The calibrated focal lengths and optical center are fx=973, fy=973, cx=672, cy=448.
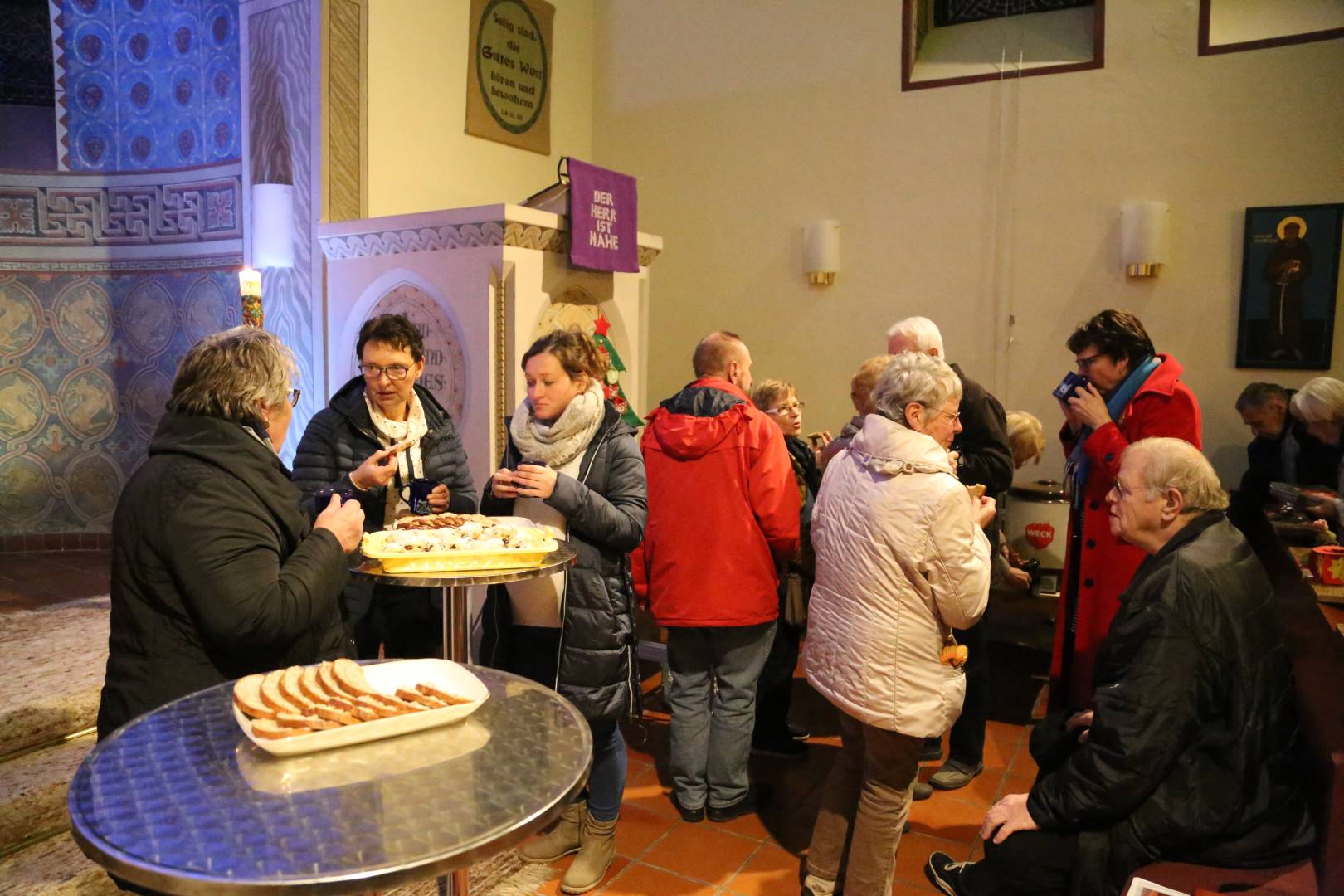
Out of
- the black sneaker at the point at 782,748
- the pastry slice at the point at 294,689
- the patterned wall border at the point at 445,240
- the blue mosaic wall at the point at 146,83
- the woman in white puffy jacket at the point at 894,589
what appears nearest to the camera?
the pastry slice at the point at 294,689

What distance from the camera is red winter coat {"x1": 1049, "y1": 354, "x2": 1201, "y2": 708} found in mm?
3271

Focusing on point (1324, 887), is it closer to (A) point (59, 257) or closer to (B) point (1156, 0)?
(B) point (1156, 0)

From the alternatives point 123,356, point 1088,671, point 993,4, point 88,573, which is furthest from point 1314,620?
point 123,356

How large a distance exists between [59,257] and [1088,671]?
20.2 feet

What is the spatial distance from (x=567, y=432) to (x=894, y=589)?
1.06 m

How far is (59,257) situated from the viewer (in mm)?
6012

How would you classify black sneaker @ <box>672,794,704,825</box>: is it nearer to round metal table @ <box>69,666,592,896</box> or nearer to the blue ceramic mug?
the blue ceramic mug

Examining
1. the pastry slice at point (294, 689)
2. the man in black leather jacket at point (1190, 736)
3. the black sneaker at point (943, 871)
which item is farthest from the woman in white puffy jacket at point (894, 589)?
the pastry slice at point (294, 689)

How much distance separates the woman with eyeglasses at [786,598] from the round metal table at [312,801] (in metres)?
2.21

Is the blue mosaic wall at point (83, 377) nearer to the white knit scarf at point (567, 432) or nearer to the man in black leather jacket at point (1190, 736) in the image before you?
the white knit scarf at point (567, 432)

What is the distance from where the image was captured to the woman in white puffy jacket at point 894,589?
251 centimetres

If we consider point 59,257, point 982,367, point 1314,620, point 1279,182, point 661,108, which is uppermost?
point 661,108

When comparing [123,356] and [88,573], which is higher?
[123,356]

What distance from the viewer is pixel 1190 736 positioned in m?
2.11
